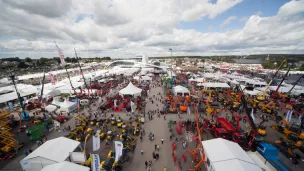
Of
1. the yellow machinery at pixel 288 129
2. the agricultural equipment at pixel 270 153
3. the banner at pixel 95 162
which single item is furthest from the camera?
the yellow machinery at pixel 288 129

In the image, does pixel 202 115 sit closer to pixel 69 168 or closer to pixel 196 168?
pixel 196 168

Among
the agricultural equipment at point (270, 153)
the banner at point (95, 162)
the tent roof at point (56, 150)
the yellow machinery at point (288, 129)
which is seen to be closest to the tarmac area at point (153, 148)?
the yellow machinery at point (288, 129)

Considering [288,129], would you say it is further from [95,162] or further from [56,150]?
[56,150]

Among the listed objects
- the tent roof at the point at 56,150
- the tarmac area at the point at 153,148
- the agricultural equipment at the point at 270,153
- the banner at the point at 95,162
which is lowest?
the tarmac area at the point at 153,148

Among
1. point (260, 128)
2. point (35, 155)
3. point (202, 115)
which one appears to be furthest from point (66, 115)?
point (260, 128)

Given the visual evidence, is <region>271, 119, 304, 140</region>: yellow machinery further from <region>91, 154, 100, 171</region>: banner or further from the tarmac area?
<region>91, 154, 100, 171</region>: banner

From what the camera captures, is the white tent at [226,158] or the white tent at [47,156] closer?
the white tent at [226,158]

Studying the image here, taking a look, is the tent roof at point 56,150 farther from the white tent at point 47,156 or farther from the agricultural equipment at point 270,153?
the agricultural equipment at point 270,153

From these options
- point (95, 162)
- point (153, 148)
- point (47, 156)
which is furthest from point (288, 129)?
point (47, 156)
